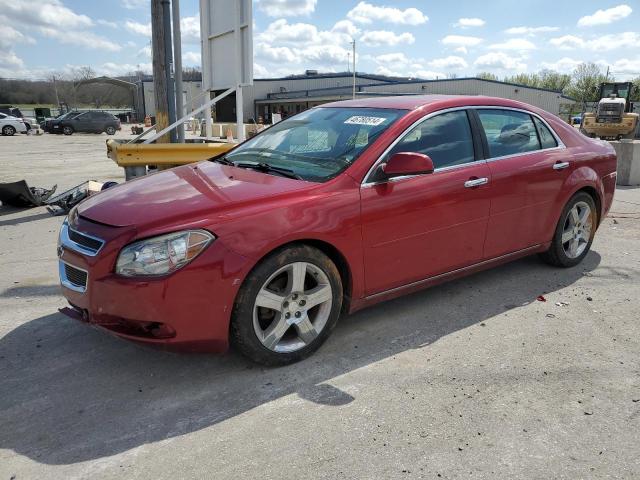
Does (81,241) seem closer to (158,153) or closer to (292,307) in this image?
(292,307)

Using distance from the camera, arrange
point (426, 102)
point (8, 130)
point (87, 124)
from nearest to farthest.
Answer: point (426, 102)
point (8, 130)
point (87, 124)

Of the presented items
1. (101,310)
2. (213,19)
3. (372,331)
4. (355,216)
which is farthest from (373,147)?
(213,19)

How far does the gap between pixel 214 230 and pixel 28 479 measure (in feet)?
4.76

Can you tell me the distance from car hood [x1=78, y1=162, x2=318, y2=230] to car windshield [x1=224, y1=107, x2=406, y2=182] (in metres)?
0.23

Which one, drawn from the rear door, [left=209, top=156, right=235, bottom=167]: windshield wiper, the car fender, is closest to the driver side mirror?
the rear door

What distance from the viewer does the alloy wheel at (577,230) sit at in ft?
16.9

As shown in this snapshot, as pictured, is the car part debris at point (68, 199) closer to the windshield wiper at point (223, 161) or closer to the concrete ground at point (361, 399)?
the concrete ground at point (361, 399)

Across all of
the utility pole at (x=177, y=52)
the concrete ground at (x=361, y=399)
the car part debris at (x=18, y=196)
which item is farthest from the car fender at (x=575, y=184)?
the car part debris at (x=18, y=196)

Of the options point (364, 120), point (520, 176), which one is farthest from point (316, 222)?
point (520, 176)

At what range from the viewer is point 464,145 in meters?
4.23

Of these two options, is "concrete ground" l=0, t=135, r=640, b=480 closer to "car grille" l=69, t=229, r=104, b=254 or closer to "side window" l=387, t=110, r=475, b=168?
"car grille" l=69, t=229, r=104, b=254

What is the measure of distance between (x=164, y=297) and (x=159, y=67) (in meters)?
6.11

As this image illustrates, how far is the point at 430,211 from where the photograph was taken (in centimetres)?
388

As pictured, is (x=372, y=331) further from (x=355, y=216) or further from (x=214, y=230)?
(x=214, y=230)
